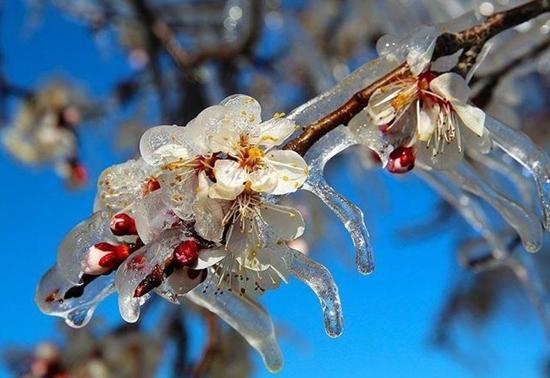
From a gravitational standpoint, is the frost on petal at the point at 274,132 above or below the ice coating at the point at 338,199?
above

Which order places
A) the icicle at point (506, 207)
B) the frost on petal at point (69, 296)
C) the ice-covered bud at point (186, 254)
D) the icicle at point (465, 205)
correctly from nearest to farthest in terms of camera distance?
1. the ice-covered bud at point (186, 254)
2. the frost on petal at point (69, 296)
3. the icicle at point (506, 207)
4. the icicle at point (465, 205)

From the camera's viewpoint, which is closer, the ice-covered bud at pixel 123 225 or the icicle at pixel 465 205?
the ice-covered bud at pixel 123 225

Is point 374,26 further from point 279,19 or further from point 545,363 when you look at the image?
point 545,363

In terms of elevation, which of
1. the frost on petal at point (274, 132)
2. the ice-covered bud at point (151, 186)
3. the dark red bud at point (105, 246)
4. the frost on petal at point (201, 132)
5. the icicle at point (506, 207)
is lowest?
the icicle at point (506, 207)

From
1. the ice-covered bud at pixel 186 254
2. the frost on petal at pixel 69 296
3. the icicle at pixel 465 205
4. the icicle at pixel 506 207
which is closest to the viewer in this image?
the ice-covered bud at pixel 186 254

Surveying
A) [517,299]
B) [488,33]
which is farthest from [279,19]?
[517,299]

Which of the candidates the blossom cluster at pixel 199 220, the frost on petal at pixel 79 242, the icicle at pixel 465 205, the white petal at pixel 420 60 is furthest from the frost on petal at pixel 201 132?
the icicle at pixel 465 205

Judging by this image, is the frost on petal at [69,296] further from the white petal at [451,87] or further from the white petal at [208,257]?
the white petal at [451,87]
